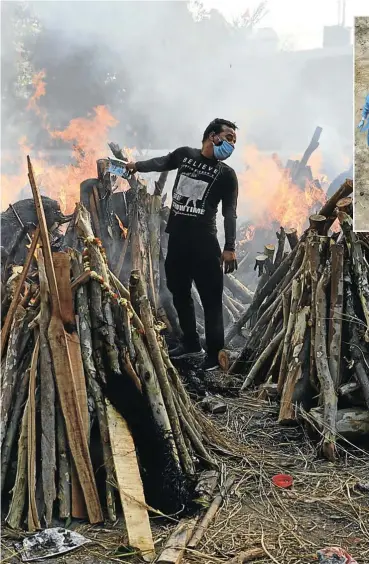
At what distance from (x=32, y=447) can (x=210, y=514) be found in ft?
3.36

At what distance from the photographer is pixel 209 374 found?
6.31 meters

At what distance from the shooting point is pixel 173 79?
823 centimetres

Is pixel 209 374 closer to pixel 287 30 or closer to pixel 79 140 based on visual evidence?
pixel 287 30

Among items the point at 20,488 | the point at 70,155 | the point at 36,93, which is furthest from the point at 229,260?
the point at 36,93

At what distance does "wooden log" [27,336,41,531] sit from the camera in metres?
3.35

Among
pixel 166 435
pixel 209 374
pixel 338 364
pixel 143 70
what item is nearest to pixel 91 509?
pixel 166 435

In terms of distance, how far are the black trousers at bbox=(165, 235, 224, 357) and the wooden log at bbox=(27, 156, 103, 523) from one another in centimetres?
258

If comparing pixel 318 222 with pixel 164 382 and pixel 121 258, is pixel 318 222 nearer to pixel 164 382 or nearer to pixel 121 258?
pixel 121 258

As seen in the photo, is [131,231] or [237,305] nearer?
[131,231]

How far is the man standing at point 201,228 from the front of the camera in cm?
591

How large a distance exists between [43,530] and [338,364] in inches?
97.0

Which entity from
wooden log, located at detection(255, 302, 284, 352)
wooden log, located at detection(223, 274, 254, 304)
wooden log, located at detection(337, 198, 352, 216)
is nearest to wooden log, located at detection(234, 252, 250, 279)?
wooden log, located at detection(223, 274, 254, 304)

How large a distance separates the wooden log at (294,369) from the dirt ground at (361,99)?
859 mm

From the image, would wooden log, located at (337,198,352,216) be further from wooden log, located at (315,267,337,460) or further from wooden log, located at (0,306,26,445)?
wooden log, located at (0,306,26,445)
